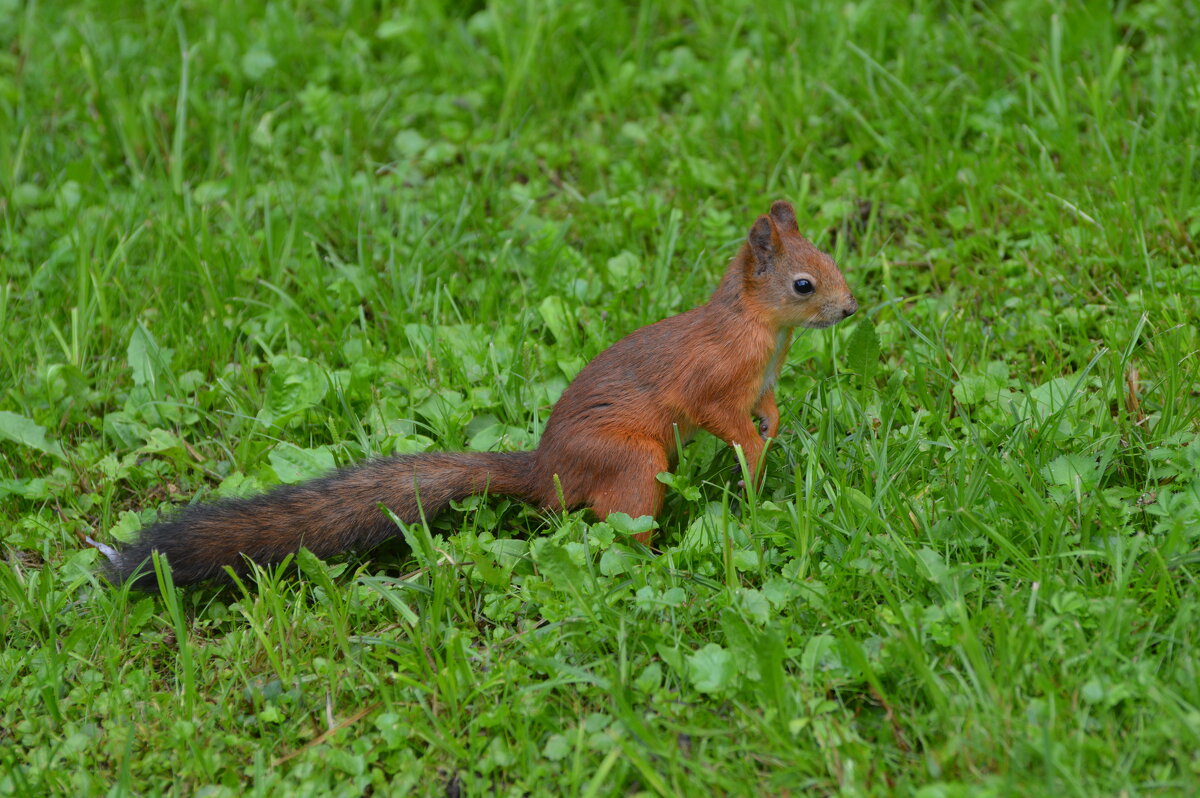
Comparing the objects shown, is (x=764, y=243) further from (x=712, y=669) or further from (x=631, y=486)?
(x=712, y=669)

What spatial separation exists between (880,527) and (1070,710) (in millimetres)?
607

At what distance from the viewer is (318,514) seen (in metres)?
2.76

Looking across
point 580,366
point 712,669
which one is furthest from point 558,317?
point 712,669

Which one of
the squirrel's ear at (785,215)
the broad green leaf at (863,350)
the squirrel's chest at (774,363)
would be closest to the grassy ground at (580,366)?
the broad green leaf at (863,350)

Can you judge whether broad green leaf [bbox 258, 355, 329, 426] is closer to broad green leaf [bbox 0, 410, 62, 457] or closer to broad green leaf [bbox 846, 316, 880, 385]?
broad green leaf [bbox 0, 410, 62, 457]

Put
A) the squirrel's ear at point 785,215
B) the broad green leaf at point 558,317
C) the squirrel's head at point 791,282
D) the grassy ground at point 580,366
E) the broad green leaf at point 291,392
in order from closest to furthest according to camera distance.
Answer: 1. the grassy ground at point 580,366
2. the squirrel's head at point 791,282
3. the squirrel's ear at point 785,215
4. the broad green leaf at point 291,392
5. the broad green leaf at point 558,317

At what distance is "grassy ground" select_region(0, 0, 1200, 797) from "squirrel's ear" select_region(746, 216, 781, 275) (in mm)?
386

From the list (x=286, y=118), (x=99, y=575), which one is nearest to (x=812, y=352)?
(x=99, y=575)

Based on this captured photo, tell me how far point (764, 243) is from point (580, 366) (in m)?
0.77

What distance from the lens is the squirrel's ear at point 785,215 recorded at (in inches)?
116

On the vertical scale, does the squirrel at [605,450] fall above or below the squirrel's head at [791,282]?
below

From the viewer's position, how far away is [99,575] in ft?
9.12

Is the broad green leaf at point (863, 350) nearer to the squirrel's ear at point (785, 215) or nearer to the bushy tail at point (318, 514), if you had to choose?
the squirrel's ear at point (785, 215)

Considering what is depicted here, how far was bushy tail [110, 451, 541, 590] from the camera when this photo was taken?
8.86ft
